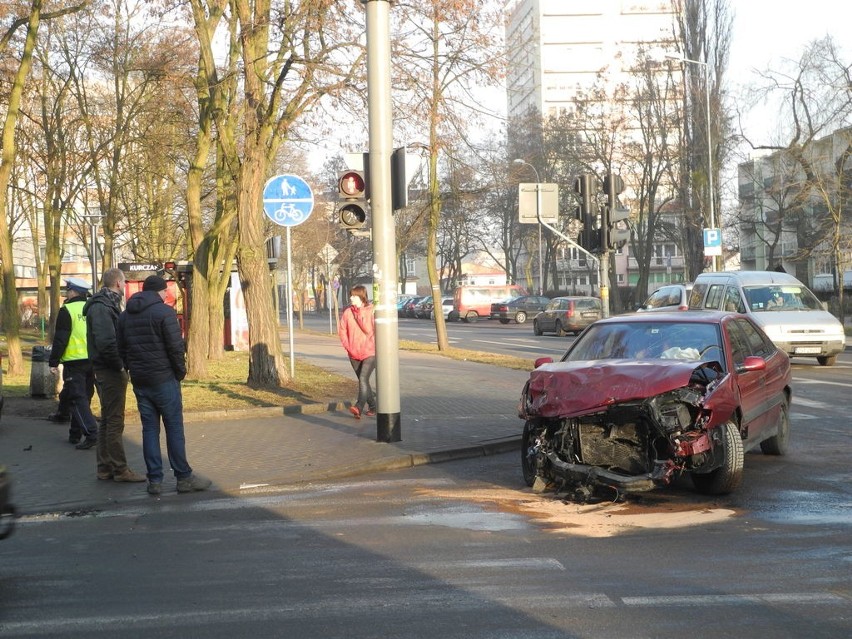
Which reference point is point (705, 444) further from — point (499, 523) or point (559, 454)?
point (499, 523)

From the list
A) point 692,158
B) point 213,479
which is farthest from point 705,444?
point 692,158

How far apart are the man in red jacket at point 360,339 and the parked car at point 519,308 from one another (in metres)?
47.1

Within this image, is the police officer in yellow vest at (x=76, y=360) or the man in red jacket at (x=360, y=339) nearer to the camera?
the police officer in yellow vest at (x=76, y=360)

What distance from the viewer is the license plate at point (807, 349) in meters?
21.0

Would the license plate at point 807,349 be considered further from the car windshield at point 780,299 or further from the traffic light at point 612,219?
the traffic light at point 612,219

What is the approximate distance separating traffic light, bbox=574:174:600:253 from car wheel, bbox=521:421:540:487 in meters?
8.29

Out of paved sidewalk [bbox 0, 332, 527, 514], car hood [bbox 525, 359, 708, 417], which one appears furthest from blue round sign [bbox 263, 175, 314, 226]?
car hood [bbox 525, 359, 708, 417]

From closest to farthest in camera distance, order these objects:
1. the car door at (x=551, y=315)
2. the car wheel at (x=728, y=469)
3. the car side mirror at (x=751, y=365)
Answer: the car wheel at (x=728, y=469)
the car side mirror at (x=751, y=365)
the car door at (x=551, y=315)

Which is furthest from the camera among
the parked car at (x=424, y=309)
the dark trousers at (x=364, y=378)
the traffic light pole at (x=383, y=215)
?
the parked car at (x=424, y=309)

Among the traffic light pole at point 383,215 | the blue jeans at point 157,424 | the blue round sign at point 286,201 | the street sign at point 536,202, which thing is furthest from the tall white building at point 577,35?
the blue jeans at point 157,424

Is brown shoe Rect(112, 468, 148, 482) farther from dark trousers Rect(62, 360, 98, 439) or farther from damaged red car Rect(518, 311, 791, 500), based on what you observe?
damaged red car Rect(518, 311, 791, 500)

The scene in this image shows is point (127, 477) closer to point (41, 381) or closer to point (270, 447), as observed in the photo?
point (270, 447)

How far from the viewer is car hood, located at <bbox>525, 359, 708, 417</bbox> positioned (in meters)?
7.95

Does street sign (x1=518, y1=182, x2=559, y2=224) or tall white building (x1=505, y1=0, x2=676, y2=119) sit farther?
tall white building (x1=505, y1=0, x2=676, y2=119)
